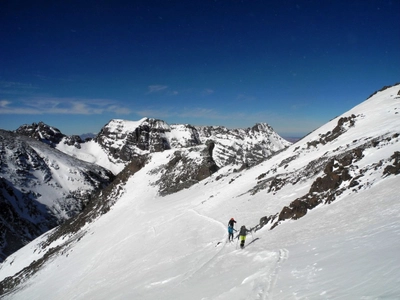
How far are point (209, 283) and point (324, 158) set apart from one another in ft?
70.0

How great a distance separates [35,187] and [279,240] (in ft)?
532

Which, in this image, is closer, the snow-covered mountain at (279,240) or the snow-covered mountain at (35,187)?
the snow-covered mountain at (279,240)

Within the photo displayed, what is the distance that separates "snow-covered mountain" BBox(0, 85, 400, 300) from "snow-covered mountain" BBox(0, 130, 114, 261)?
3170 inches

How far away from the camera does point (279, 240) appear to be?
14.9m

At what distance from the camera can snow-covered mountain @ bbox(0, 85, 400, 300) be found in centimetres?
849

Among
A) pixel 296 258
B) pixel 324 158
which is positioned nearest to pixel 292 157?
pixel 324 158

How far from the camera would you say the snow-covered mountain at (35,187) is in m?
114

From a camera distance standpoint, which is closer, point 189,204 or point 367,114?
point 367,114

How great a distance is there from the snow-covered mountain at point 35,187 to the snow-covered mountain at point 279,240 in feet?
264

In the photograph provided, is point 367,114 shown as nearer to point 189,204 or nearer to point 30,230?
point 189,204

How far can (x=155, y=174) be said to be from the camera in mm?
66438

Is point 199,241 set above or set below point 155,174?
below

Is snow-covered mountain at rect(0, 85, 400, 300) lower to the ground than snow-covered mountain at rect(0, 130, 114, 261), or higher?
lower

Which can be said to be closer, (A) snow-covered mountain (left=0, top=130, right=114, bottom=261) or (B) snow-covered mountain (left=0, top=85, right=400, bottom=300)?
(B) snow-covered mountain (left=0, top=85, right=400, bottom=300)
